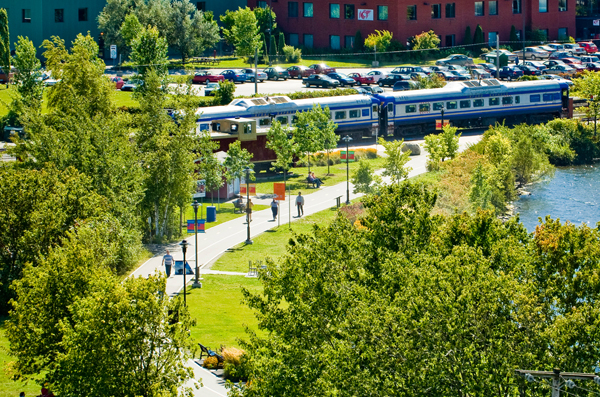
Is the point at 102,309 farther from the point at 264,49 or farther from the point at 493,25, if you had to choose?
the point at 493,25

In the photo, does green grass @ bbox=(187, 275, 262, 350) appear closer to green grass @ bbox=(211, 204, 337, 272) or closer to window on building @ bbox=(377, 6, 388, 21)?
green grass @ bbox=(211, 204, 337, 272)

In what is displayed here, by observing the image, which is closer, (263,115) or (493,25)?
(263,115)

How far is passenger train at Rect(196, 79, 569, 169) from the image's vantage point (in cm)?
6353

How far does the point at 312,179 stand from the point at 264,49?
46540mm

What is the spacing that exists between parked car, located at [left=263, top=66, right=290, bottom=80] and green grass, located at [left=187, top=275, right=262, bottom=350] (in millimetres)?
51533

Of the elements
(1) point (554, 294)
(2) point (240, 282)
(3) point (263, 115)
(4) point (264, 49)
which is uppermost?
(4) point (264, 49)

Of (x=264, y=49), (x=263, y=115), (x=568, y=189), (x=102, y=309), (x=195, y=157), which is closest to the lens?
(x=102, y=309)

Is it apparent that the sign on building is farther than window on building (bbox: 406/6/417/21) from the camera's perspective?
Yes

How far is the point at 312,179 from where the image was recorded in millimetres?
54438

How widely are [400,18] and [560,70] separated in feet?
63.7

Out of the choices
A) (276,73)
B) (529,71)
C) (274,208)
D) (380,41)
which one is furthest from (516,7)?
(274,208)

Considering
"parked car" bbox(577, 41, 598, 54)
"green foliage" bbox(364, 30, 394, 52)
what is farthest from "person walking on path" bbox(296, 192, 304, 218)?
"parked car" bbox(577, 41, 598, 54)

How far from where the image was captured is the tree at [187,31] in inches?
3521

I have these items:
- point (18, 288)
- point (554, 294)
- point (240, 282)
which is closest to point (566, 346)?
point (554, 294)
